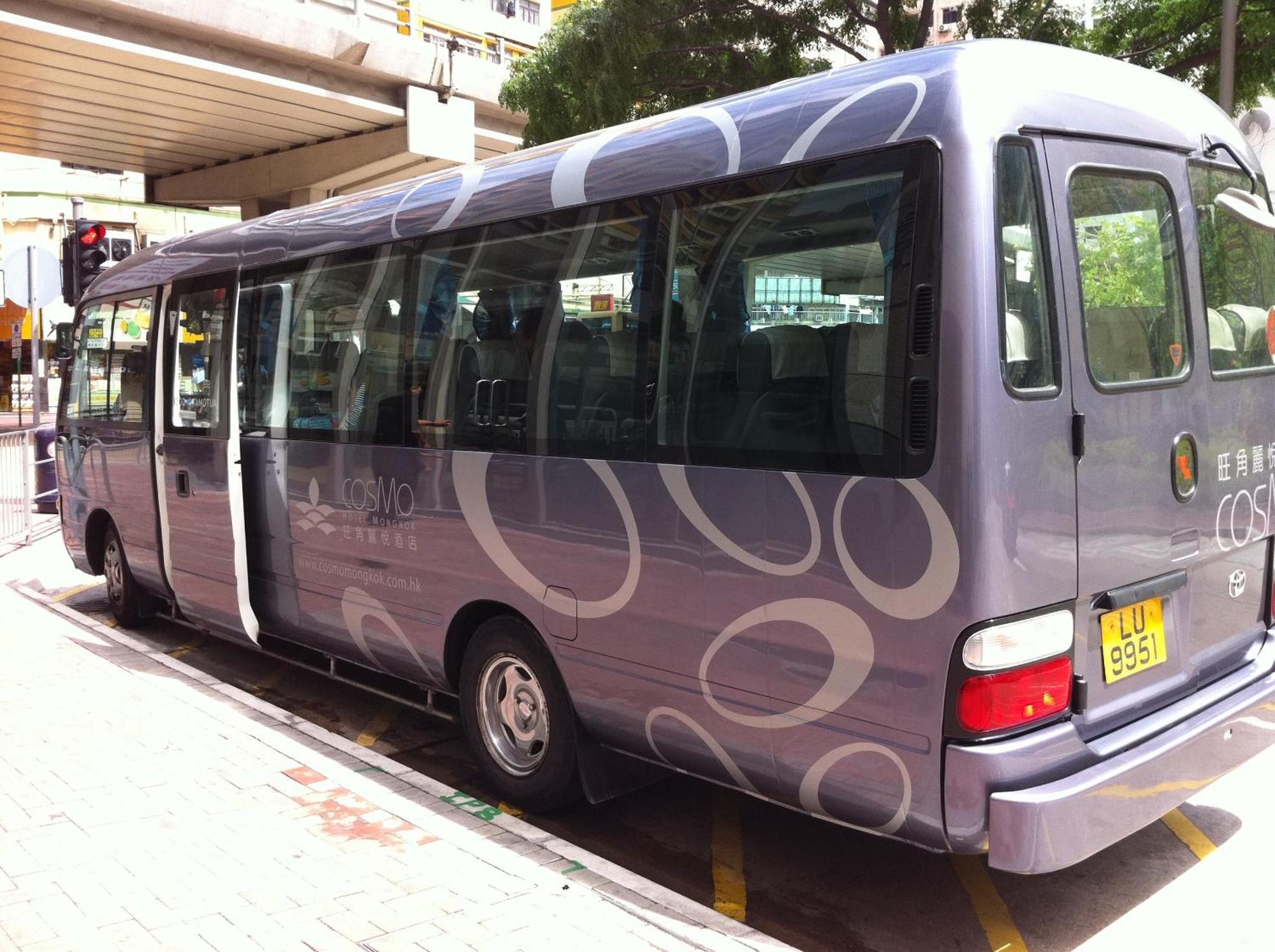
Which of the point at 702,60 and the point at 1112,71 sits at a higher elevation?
the point at 702,60

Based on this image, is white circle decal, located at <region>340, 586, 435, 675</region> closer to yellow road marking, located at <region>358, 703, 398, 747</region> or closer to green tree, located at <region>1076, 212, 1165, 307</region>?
yellow road marking, located at <region>358, 703, 398, 747</region>

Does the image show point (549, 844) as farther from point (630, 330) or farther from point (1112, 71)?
point (1112, 71)

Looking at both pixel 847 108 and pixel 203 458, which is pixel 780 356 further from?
pixel 203 458

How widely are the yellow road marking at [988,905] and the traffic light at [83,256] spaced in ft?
41.6

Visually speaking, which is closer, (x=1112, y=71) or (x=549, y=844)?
(x=1112, y=71)

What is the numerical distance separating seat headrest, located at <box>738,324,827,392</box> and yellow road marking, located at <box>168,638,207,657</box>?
5.68m

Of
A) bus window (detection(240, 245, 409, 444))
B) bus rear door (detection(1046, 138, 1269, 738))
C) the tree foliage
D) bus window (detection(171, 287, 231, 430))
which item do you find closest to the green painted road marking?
bus window (detection(240, 245, 409, 444))

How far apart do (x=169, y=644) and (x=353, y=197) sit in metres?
3.91

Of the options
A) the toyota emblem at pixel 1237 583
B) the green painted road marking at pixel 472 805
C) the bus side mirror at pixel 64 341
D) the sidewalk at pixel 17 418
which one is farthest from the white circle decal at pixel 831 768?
the sidewalk at pixel 17 418

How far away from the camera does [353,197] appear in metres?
6.40

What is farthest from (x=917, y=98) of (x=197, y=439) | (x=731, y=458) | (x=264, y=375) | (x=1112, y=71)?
(x=197, y=439)

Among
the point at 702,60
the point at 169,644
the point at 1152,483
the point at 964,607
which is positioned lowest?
the point at 169,644

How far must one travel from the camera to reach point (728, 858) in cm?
A: 474

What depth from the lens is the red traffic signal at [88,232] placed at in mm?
13930
